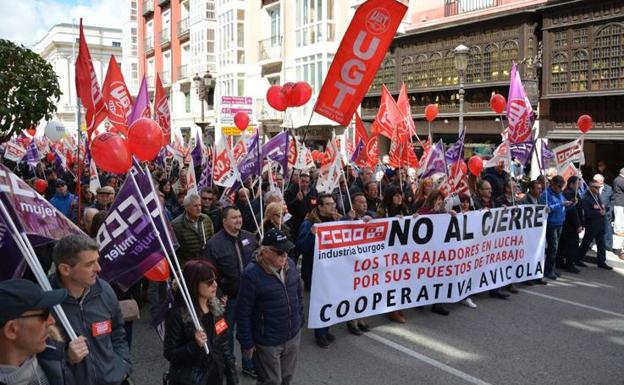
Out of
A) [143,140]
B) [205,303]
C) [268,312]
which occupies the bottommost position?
[268,312]

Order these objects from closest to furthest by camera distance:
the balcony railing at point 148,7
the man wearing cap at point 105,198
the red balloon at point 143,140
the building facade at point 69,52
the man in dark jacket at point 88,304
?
1. the man in dark jacket at point 88,304
2. the red balloon at point 143,140
3. the man wearing cap at point 105,198
4. the balcony railing at point 148,7
5. the building facade at point 69,52

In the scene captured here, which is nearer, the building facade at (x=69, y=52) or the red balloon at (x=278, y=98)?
the red balloon at (x=278, y=98)

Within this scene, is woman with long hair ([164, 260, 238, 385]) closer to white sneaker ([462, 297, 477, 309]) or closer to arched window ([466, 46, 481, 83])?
white sneaker ([462, 297, 477, 309])

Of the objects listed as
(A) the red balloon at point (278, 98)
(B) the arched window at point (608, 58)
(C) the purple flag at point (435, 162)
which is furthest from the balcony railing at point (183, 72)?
(A) the red balloon at point (278, 98)

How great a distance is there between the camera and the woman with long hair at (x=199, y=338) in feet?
11.0

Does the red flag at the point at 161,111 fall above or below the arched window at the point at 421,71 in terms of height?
below

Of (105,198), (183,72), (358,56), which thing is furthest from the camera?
(183,72)

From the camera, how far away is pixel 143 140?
197 inches

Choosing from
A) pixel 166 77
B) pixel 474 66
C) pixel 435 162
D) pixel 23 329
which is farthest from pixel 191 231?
pixel 166 77

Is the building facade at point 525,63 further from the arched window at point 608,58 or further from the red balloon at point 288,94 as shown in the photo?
the red balloon at point 288,94

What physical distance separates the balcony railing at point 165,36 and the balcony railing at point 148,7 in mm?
3752

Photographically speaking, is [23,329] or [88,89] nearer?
[23,329]

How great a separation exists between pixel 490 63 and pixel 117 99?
A: 14565 mm

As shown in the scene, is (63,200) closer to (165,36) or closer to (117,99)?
(117,99)
